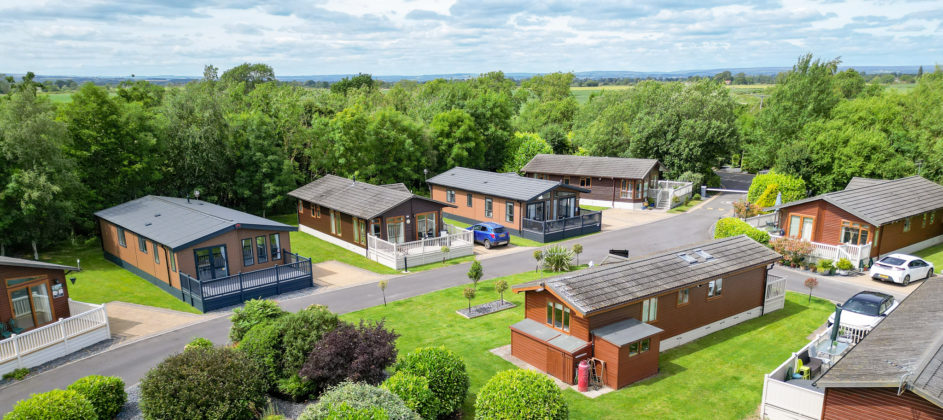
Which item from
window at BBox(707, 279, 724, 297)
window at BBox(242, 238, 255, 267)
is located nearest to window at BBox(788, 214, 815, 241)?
window at BBox(707, 279, 724, 297)

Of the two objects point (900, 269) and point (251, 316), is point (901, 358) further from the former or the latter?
point (251, 316)

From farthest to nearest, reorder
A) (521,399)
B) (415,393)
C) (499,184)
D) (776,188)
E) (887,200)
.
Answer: (776,188)
(499,184)
(887,200)
(415,393)
(521,399)

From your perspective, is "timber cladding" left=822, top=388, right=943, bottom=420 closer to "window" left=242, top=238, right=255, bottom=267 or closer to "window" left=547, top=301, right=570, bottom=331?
"window" left=547, top=301, right=570, bottom=331

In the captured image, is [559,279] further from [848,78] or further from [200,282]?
[848,78]

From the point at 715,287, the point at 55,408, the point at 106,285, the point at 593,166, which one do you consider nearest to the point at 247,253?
the point at 106,285

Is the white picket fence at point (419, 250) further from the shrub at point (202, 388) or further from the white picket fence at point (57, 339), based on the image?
the shrub at point (202, 388)
